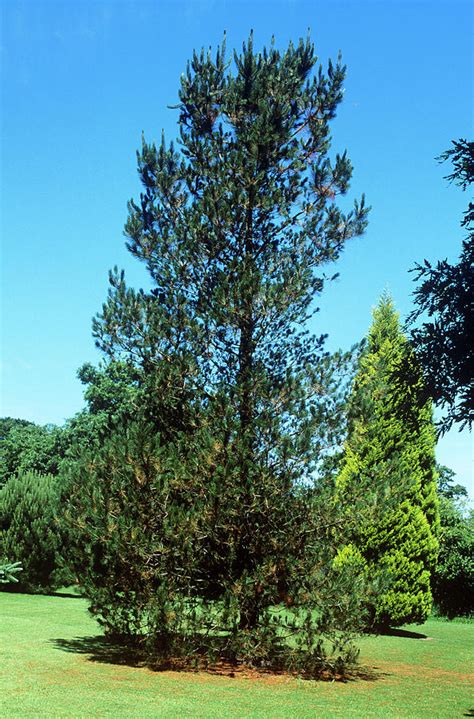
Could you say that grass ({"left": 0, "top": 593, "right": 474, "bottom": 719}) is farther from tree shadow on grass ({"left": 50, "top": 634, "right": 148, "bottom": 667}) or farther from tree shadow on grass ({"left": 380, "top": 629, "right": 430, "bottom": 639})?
tree shadow on grass ({"left": 380, "top": 629, "right": 430, "bottom": 639})

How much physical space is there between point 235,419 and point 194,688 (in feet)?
13.4

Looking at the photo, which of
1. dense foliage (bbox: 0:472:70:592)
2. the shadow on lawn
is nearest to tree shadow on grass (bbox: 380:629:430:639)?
the shadow on lawn

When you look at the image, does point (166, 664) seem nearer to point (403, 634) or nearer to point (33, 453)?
point (403, 634)

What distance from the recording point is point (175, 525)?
1037 centimetres

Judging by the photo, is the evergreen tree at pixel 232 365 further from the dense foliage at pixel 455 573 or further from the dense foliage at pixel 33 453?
the dense foliage at pixel 33 453


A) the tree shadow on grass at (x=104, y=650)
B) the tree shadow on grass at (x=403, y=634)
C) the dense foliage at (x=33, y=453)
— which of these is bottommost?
the tree shadow on grass at (x=104, y=650)

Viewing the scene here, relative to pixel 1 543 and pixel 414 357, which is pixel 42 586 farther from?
pixel 414 357

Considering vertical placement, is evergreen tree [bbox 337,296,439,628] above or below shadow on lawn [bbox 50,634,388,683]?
above

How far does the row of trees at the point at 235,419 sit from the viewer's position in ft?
35.1

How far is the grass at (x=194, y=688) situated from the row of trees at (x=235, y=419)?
0.68m

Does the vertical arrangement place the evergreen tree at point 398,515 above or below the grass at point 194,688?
above

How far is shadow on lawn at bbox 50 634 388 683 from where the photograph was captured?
1107cm

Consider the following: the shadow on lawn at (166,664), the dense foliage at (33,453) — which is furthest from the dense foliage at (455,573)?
the dense foliage at (33,453)

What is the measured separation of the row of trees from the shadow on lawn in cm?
20
